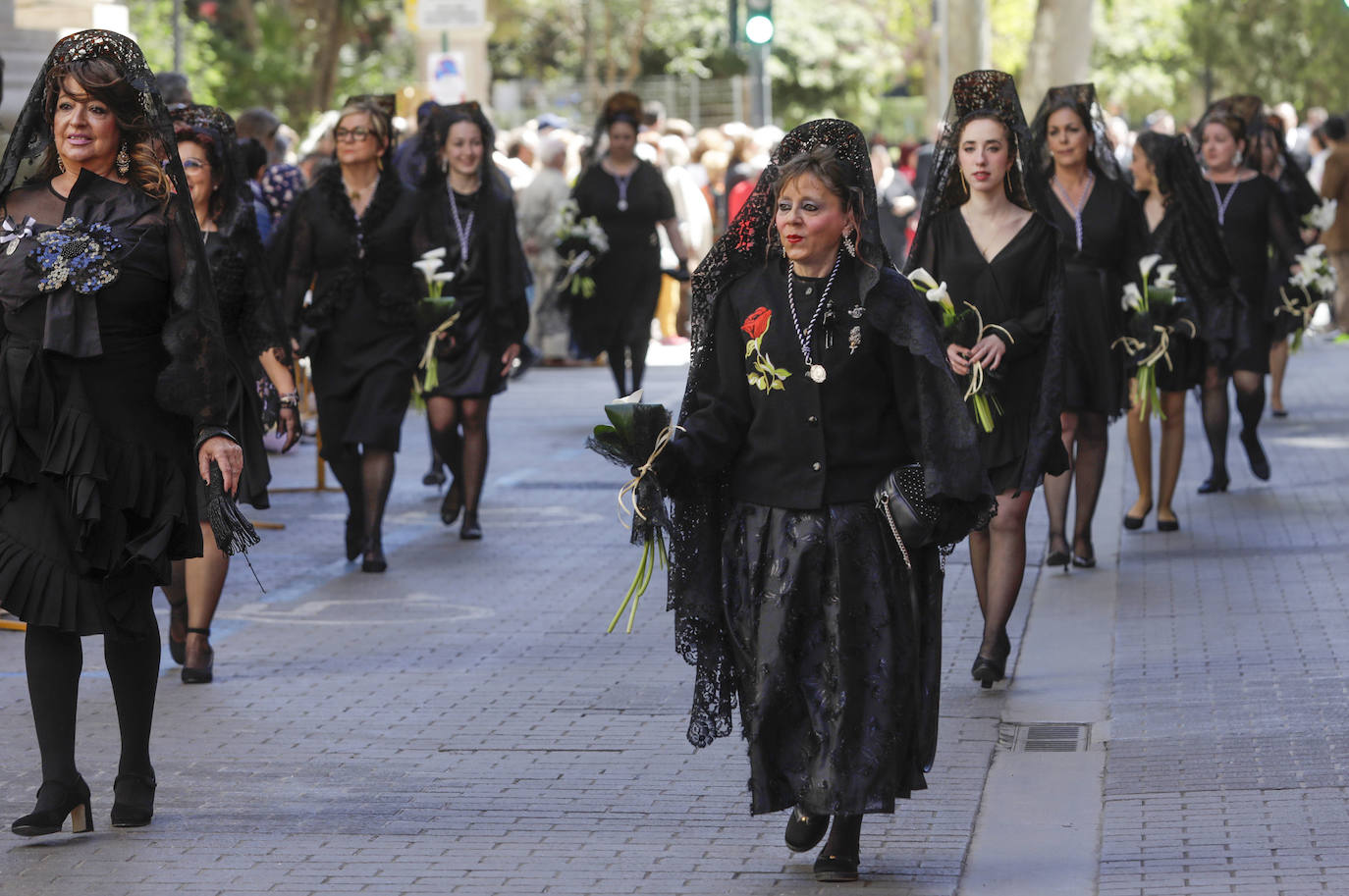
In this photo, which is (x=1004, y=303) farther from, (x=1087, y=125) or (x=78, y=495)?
(x=78, y=495)

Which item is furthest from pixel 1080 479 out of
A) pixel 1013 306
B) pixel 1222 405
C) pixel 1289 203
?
pixel 1289 203

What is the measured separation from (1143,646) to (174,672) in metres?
3.54

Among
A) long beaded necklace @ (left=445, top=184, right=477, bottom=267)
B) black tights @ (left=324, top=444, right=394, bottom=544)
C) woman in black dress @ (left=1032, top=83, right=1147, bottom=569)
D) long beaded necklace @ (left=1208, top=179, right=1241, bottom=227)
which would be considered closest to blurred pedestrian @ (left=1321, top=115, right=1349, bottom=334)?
long beaded necklace @ (left=1208, top=179, right=1241, bottom=227)

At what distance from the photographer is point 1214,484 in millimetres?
12484

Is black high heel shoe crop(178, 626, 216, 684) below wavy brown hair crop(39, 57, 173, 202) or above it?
below

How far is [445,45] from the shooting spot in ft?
67.3

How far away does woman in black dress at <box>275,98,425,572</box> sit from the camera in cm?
1029

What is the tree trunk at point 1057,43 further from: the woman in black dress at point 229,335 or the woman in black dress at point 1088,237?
the woman in black dress at point 229,335

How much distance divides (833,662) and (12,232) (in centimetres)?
240

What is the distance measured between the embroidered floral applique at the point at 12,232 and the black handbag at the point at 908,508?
90.3 inches

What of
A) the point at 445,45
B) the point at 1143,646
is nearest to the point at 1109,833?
the point at 1143,646

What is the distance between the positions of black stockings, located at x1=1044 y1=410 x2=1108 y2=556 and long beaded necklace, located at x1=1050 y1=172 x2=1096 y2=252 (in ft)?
2.55

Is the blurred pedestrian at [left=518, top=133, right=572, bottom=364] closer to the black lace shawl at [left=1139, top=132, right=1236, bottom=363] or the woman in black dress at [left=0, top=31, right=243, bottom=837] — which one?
the black lace shawl at [left=1139, top=132, right=1236, bottom=363]

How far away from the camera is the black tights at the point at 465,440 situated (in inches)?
448
